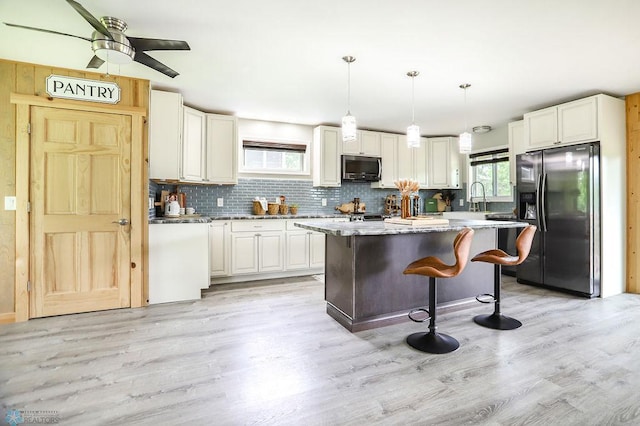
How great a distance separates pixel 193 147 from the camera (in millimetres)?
4195

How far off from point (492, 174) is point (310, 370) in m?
5.03

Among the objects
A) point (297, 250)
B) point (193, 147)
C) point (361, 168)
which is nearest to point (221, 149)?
point (193, 147)

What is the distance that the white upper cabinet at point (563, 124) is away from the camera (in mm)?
3693

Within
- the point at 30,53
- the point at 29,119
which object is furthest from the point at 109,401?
the point at 30,53

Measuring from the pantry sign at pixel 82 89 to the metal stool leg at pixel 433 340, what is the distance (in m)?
3.51

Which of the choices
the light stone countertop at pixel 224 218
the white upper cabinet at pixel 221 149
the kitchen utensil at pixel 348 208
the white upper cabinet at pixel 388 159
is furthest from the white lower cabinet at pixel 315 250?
the white upper cabinet at pixel 388 159

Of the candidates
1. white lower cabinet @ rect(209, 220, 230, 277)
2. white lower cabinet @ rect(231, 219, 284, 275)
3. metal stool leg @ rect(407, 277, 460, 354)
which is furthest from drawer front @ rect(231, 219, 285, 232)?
metal stool leg @ rect(407, 277, 460, 354)

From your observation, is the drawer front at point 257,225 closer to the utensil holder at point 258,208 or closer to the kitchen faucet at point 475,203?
the utensil holder at point 258,208

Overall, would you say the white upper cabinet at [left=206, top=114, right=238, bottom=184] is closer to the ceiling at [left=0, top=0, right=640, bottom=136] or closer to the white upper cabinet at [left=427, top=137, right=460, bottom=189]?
the ceiling at [left=0, top=0, right=640, bottom=136]

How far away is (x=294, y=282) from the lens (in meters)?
4.46

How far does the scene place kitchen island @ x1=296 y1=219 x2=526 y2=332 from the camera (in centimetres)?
271

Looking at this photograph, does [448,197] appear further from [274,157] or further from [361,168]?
[274,157]

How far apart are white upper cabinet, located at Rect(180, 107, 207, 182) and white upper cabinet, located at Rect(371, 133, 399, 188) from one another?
2.95 m

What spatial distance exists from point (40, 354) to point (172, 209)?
6.75ft
